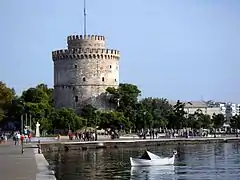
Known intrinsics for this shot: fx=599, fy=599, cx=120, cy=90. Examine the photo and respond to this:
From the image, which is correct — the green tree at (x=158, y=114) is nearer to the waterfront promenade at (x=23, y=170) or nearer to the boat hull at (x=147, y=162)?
the boat hull at (x=147, y=162)

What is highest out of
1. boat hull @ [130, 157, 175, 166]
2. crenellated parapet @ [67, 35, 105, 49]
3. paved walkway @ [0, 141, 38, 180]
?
crenellated parapet @ [67, 35, 105, 49]

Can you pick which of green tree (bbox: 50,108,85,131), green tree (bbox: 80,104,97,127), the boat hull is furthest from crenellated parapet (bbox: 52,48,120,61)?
the boat hull

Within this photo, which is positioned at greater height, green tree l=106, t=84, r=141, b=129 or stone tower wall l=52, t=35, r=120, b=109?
stone tower wall l=52, t=35, r=120, b=109

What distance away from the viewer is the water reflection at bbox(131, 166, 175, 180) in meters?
29.1

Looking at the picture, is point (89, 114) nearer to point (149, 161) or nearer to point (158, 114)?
point (158, 114)

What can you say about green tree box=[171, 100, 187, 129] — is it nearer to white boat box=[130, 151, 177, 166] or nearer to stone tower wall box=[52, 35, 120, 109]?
stone tower wall box=[52, 35, 120, 109]

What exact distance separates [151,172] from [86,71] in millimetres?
61756

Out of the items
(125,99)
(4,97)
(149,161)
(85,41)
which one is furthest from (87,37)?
(149,161)

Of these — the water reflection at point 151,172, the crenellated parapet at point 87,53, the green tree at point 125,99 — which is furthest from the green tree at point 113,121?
the water reflection at point 151,172

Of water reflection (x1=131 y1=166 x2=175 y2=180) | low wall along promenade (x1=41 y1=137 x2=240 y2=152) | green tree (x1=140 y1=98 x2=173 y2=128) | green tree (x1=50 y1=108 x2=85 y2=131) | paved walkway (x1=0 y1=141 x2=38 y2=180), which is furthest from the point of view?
green tree (x1=140 y1=98 x2=173 y2=128)

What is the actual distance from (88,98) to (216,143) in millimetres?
28378

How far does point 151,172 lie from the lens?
104 ft

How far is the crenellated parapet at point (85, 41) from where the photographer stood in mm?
93312

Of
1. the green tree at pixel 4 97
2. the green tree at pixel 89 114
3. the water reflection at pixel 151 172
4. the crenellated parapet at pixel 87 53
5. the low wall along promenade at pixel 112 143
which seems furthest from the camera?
the crenellated parapet at pixel 87 53
